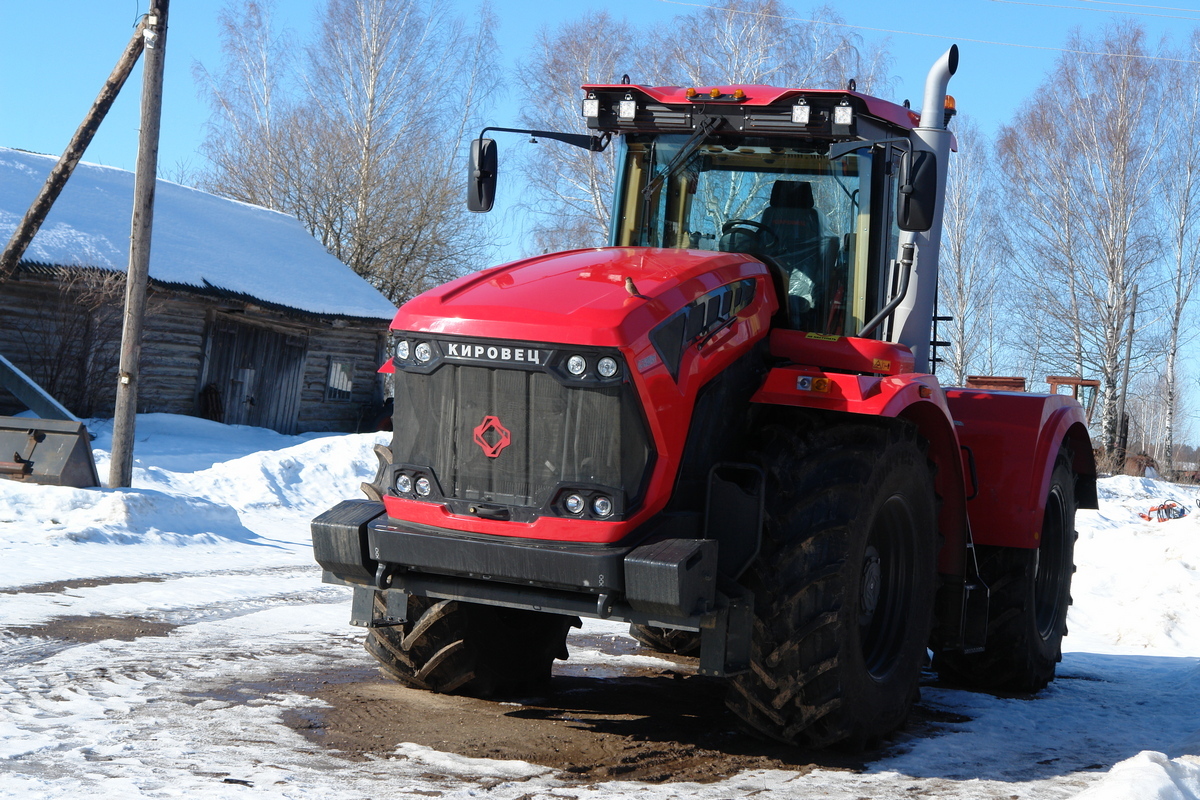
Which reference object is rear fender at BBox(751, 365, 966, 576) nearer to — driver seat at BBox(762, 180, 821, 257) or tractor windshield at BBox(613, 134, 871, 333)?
tractor windshield at BBox(613, 134, 871, 333)

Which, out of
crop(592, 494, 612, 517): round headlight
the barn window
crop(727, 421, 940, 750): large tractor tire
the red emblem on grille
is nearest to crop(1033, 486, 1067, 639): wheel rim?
crop(727, 421, 940, 750): large tractor tire

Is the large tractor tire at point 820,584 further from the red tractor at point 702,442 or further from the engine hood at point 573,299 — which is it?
the engine hood at point 573,299

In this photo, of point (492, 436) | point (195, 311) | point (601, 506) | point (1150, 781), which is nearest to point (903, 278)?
point (601, 506)

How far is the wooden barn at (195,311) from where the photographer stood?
1950cm

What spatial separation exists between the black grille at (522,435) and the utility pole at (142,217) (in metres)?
8.81

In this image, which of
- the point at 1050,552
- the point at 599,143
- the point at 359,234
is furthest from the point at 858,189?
the point at 359,234

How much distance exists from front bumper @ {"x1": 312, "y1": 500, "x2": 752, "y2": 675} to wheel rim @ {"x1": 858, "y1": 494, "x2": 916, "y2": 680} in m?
1.08

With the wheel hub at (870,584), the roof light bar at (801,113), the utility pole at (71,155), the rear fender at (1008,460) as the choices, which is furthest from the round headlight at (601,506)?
the utility pole at (71,155)

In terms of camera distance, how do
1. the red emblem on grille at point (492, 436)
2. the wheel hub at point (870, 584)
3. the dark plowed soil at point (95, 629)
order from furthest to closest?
the dark plowed soil at point (95, 629)
the wheel hub at point (870, 584)
the red emblem on grille at point (492, 436)

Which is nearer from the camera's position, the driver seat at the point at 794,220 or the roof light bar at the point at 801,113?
the roof light bar at the point at 801,113

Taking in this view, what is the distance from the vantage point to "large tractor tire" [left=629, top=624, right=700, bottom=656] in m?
7.20

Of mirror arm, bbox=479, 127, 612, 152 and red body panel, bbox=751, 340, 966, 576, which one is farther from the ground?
mirror arm, bbox=479, 127, 612, 152

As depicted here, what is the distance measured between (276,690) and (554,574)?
1.96 meters

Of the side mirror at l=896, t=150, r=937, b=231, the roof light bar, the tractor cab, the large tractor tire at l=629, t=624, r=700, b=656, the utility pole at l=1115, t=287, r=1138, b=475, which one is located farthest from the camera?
the utility pole at l=1115, t=287, r=1138, b=475
